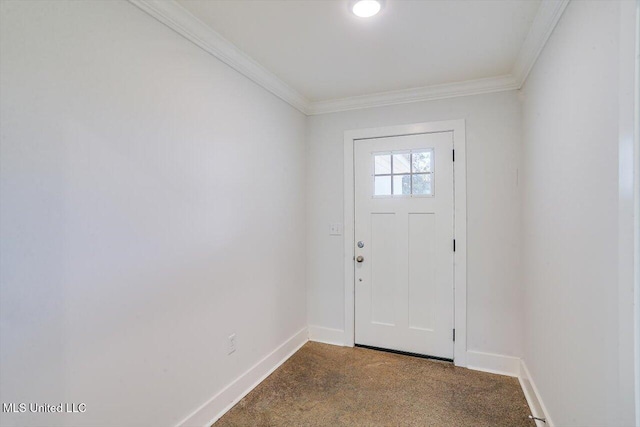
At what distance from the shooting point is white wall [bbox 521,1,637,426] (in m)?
1.06

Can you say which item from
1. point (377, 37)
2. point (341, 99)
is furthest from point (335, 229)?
point (377, 37)

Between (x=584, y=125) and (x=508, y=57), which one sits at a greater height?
(x=508, y=57)

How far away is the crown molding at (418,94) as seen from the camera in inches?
99.1

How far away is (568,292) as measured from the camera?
4.83 feet

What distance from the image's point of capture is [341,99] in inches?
117

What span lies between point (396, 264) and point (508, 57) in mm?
1837

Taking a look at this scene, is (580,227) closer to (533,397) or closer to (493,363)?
(533,397)

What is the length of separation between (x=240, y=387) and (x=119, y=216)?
1478mm

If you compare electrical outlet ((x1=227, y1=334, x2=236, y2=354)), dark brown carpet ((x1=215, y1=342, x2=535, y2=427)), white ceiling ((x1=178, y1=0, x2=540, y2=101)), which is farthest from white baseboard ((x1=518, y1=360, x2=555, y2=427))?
white ceiling ((x1=178, y1=0, x2=540, y2=101))

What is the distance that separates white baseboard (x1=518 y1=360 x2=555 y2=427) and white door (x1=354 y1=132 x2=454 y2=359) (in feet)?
1.76

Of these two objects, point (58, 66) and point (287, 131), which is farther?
point (287, 131)

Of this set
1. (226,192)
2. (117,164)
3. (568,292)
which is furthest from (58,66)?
(568,292)

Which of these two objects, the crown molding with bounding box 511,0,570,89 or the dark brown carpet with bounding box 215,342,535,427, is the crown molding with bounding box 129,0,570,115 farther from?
the dark brown carpet with bounding box 215,342,535,427

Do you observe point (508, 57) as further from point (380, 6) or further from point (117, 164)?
point (117, 164)
